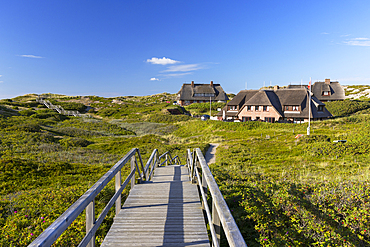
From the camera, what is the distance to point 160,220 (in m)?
4.52

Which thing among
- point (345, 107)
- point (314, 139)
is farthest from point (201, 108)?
point (314, 139)

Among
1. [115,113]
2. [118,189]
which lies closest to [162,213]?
[118,189]

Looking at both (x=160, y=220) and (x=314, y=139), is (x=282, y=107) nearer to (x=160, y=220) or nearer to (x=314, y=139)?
A: (x=314, y=139)

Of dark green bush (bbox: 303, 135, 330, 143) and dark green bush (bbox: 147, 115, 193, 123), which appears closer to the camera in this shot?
dark green bush (bbox: 303, 135, 330, 143)

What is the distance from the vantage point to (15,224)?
527 centimetres

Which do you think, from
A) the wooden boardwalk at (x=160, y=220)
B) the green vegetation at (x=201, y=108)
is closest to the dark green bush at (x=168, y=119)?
the green vegetation at (x=201, y=108)

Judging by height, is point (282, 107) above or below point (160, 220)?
above

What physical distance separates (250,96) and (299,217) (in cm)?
4433

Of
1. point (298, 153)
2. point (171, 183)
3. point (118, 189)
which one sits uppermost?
point (118, 189)

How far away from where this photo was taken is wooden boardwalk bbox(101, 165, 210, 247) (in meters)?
3.80

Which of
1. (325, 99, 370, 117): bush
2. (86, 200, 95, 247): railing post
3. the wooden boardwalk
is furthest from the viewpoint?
(325, 99, 370, 117): bush

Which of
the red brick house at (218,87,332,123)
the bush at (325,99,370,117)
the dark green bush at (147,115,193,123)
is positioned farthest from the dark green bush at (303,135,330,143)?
the bush at (325,99,370,117)

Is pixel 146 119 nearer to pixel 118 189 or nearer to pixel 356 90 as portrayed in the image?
pixel 118 189

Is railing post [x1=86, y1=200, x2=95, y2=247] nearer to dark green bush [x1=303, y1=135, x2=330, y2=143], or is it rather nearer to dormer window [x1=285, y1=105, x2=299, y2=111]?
dark green bush [x1=303, y1=135, x2=330, y2=143]
